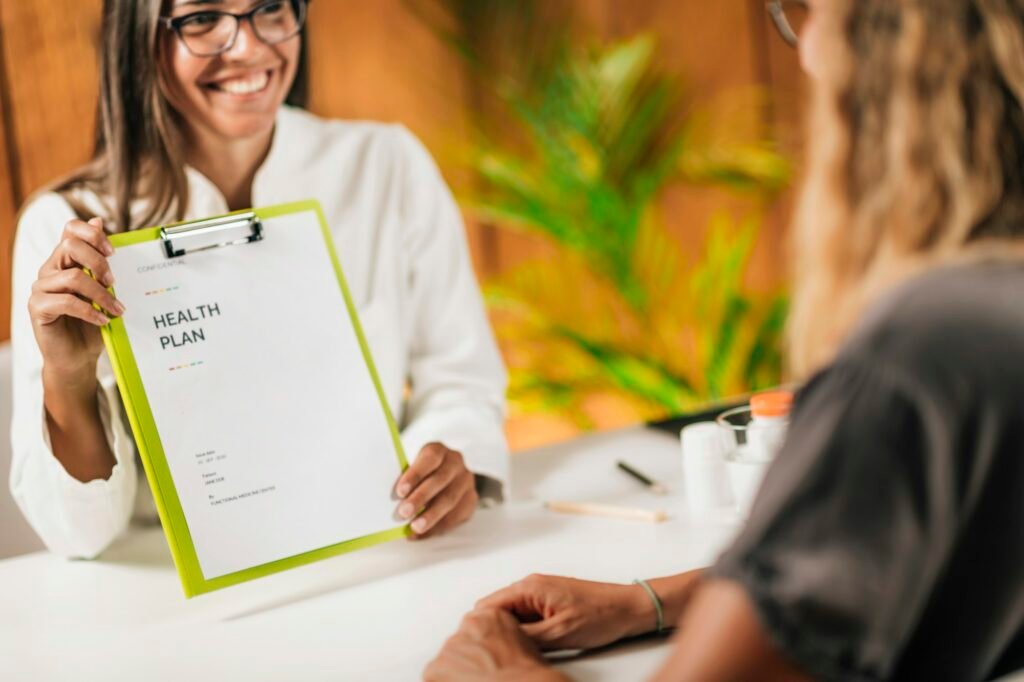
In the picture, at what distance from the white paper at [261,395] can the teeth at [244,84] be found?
35 cm

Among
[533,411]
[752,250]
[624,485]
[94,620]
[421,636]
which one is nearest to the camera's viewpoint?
[421,636]

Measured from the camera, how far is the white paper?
1303mm

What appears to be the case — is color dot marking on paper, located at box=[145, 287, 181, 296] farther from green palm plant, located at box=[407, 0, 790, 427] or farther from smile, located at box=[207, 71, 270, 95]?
green palm plant, located at box=[407, 0, 790, 427]

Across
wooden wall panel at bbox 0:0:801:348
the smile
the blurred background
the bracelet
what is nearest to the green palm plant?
the blurred background

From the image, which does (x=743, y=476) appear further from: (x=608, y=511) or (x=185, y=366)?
(x=185, y=366)

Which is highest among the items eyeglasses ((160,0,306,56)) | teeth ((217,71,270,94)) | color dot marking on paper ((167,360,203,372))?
eyeglasses ((160,0,306,56))

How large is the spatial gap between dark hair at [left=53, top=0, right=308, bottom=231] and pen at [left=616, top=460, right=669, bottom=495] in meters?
0.79

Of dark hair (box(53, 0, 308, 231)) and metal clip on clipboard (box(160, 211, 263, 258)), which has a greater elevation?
dark hair (box(53, 0, 308, 231))

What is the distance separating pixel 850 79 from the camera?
809mm

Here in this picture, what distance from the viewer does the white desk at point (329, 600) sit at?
113cm

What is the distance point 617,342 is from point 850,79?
2.44m

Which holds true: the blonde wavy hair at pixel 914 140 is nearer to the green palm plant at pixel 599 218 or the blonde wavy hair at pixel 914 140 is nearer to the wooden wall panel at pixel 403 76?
the wooden wall panel at pixel 403 76

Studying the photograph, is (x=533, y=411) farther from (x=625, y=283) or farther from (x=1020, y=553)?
(x=1020, y=553)

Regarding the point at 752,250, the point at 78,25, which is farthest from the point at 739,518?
the point at 752,250
